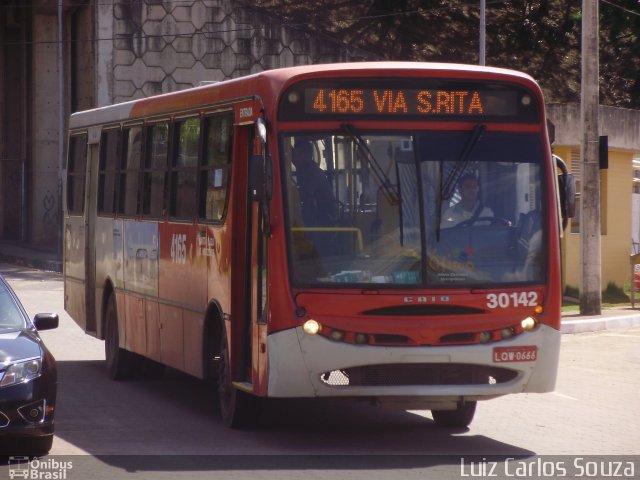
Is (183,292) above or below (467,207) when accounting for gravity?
below

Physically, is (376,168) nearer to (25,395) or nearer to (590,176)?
(25,395)

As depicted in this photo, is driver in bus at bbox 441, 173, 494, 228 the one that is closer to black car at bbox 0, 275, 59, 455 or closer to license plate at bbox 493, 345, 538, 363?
license plate at bbox 493, 345, 538, 363

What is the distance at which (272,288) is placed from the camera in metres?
9.41

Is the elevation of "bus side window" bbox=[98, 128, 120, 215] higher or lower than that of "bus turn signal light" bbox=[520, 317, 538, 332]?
higher

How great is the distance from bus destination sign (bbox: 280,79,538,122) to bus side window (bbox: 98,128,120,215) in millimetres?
4871

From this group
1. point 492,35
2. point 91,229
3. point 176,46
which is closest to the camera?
point 91,229

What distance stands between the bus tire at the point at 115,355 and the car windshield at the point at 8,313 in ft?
13.5

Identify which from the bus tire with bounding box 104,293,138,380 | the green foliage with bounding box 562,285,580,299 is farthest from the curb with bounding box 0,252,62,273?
the bus tire with bounding box 104,293,138,380

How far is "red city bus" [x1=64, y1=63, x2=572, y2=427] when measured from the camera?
9375 mm

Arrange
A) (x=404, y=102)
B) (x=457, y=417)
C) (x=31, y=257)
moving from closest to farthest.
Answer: (x=404, y=102) → (x=457, y=417) → (x=31, y=257)

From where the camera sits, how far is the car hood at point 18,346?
28.5 ft

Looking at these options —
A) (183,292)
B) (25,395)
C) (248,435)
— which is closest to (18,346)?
(25,395)

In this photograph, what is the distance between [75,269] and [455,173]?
736cm

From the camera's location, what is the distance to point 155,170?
12.7m
